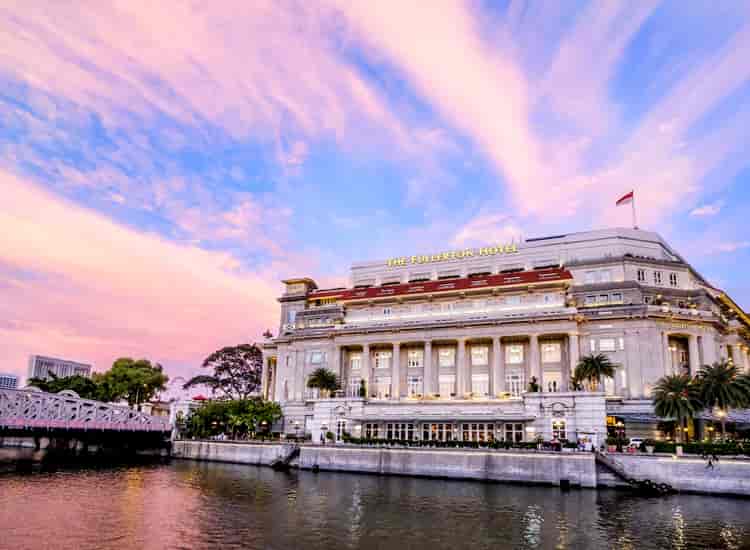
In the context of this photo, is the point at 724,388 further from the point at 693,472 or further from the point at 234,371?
the point at 234,371

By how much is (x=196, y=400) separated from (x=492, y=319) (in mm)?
62050

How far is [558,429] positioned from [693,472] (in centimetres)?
2068

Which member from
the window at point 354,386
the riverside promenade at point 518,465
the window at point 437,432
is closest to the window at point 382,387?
the window at point 354,386

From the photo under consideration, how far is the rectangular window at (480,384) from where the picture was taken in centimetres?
10038

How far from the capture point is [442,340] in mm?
102188

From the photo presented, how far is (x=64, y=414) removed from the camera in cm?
9081

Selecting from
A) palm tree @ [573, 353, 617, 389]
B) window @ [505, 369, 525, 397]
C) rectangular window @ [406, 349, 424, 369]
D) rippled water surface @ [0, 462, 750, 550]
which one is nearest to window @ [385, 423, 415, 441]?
rectangular window @ [406, 349, 424, 369]

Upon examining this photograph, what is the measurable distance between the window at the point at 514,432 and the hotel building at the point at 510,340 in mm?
147

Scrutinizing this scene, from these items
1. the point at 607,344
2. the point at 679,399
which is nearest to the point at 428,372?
the point at 607,344

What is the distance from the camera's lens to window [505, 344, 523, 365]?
99.4m

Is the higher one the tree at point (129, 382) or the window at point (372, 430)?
the tree at point (129, 382)

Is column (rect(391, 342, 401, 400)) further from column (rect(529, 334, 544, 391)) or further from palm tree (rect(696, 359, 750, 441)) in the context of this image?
palm tree (rect(696, 359, 750, 441))

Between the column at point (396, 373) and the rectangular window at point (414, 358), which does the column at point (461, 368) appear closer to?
the rectangular window at point (414, 358)

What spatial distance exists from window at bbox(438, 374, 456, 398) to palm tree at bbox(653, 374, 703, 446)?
120 ft
